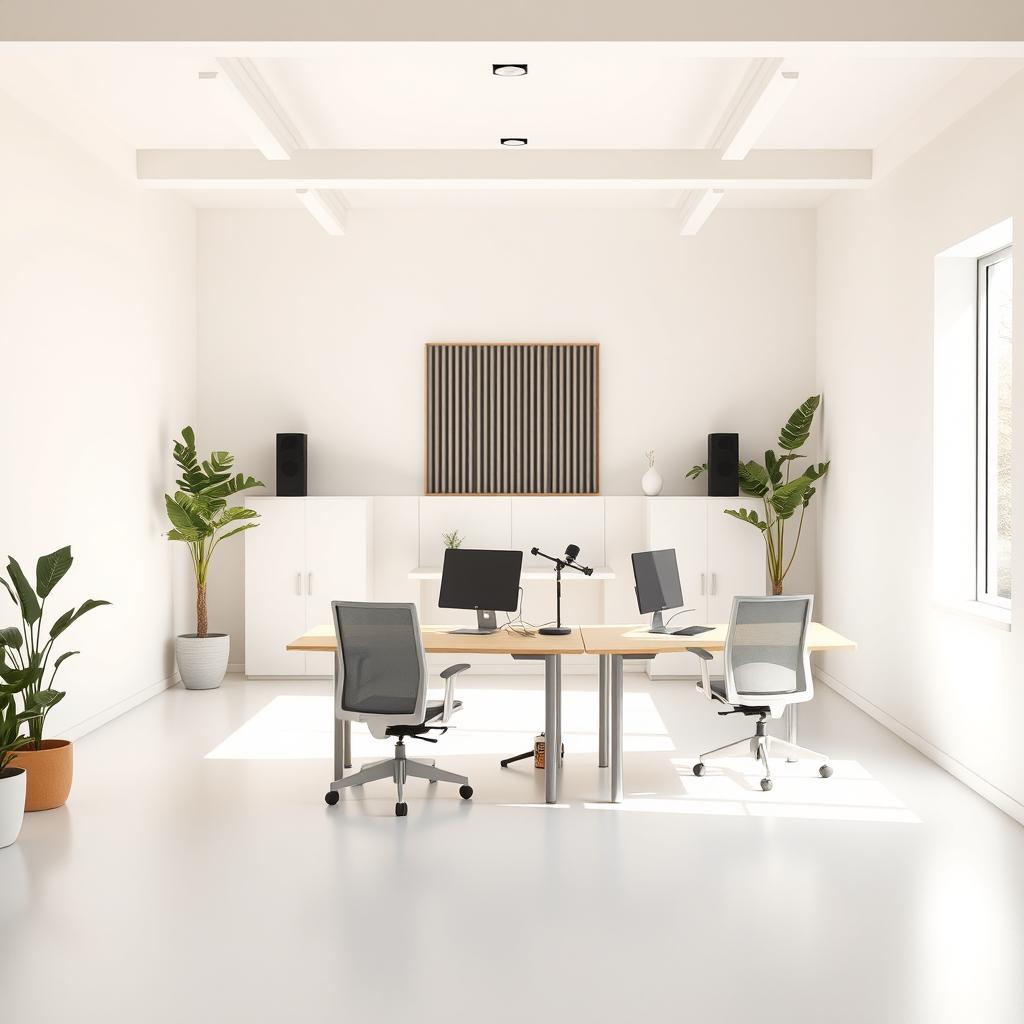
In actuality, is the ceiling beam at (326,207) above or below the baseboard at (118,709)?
above

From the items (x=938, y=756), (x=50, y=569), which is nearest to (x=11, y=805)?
(x=50, y=569)

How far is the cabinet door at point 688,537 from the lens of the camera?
28.4 feet

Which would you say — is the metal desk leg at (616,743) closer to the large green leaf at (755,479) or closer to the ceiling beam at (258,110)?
the ceiling beam at (258,110)

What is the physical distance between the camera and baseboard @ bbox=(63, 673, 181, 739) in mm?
6664

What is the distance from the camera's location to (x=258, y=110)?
5.87 metres

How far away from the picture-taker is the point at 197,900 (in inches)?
162

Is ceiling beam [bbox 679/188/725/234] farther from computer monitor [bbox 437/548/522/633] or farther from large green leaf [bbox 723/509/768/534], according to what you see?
computer monitor [bbox 437/548/522/633]

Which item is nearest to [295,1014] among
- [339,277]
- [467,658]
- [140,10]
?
[140,10]

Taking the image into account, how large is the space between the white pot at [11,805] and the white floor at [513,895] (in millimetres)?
90

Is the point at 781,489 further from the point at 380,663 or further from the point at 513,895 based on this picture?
the point at 513,895

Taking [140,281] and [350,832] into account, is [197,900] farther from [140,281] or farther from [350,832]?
[140,281]

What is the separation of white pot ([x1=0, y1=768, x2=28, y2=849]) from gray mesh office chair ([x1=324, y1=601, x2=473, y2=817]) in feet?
4.63

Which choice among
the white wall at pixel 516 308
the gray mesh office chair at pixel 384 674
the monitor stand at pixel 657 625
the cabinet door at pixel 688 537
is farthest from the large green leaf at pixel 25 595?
the cabinet door at pixel 688 537

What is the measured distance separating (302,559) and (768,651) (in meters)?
4.44
